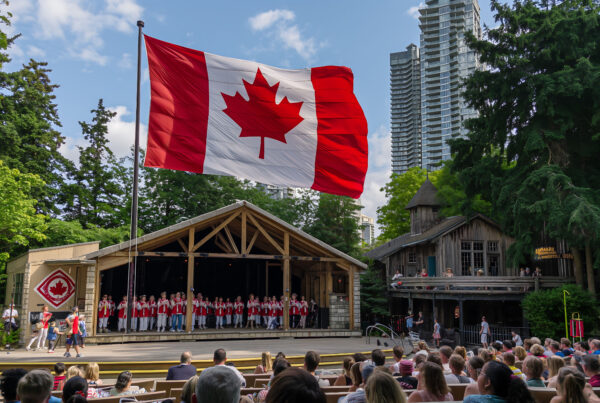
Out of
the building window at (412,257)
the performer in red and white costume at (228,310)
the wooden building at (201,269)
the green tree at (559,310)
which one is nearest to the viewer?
the wooden building at (201,269)

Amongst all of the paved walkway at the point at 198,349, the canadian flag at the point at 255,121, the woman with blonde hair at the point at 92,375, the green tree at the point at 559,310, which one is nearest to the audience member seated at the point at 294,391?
the woman with blonde hair at the point at 92,375

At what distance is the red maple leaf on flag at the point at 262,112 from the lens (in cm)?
1059

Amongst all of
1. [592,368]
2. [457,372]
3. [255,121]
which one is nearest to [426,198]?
[255,121]

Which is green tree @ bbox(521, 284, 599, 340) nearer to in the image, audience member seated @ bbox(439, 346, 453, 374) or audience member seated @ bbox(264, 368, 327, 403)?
audience member seated @ bbox(439, 346, 453, 374)

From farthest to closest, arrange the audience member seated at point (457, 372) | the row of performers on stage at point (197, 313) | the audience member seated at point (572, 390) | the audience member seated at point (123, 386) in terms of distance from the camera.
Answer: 1. the row of performers on stage at point (197, 313)
2. the audience member seated at point (123, 386)
3. the audience member seated at point (457, 372)
4. the audience member seated at point (572, 390)

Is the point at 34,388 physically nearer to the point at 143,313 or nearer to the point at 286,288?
the point at 286,288

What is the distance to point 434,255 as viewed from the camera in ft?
94.7

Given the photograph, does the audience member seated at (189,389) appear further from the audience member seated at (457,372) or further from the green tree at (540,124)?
the green tree at (540,124)

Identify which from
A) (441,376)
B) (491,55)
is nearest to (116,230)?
(491,55)

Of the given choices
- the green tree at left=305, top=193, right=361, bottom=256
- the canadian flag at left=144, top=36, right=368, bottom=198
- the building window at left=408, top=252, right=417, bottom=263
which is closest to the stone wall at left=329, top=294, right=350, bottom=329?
the building window at left=408, top=252, right=417, bottom=263

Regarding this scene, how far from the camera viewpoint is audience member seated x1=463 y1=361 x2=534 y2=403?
3.49 m

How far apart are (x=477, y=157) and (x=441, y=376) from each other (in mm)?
21528

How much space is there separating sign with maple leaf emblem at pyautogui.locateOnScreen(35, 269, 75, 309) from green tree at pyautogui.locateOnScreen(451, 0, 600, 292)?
18.0m

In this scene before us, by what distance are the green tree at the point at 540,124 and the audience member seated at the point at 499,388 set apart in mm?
16378
